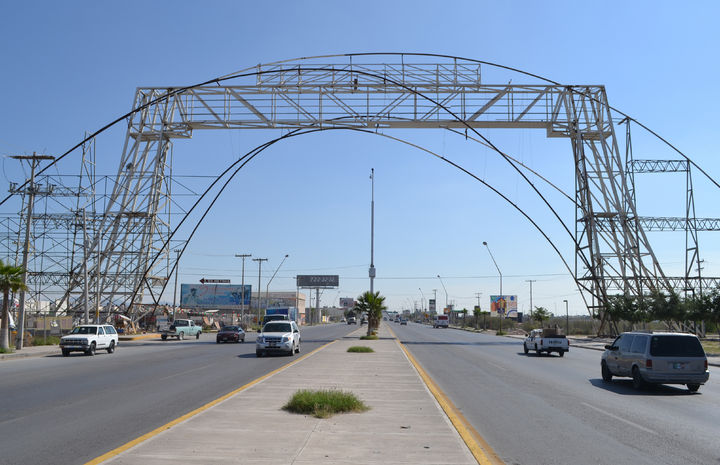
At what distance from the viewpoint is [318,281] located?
140 meters

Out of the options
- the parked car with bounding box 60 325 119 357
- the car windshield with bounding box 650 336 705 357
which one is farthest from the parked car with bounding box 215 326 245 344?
the car windshield with bounding box 650 336 705 357

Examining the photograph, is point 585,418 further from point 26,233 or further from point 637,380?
point 26,233

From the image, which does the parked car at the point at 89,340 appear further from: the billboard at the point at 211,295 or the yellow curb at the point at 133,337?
the billboard at the point at 211,295

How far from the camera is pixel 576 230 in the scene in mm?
45156

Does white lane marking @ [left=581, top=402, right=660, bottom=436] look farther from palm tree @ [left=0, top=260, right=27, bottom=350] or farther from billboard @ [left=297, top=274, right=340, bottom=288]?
billboard @ [left=297, top=274, right=340, bottom=288]

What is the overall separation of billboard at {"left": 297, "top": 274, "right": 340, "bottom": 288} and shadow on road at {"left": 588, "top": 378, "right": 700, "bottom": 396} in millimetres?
120682

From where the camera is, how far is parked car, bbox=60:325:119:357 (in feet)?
104

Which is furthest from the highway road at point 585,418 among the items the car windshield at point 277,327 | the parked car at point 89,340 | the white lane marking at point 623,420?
the parked car at point 89,340

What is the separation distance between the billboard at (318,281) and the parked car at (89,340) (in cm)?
10446

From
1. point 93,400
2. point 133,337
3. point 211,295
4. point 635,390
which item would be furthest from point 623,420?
point 211,295

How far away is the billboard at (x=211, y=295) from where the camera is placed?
354 ft

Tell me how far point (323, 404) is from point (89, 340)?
82.0ft

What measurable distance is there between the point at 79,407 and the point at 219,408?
12.1 ft

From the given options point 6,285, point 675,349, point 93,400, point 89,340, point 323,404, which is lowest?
point 93,400
